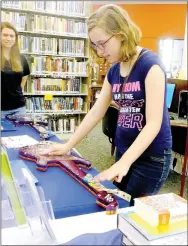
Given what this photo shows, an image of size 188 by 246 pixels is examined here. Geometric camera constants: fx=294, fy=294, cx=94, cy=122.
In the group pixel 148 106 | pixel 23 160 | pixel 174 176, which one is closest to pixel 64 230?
pixel 148 106

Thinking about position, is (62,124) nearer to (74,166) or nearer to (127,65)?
(74,166)

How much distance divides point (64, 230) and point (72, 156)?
2.09ft

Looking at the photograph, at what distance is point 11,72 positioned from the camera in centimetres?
294

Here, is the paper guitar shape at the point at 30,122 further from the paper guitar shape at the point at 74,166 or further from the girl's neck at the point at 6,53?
the girl's neck at the point at 6,53

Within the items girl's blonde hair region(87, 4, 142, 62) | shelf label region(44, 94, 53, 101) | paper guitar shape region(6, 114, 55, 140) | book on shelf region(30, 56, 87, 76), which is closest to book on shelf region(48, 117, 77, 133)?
shelf label region(44, 94, 53, 101)

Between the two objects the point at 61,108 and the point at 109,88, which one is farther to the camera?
the point at 61,108

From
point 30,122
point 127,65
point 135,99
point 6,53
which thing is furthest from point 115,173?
point 6,53

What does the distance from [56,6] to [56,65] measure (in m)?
0.93

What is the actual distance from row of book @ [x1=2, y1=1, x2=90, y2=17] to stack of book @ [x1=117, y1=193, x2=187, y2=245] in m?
4.32

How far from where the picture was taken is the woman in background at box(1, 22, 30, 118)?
2822mm

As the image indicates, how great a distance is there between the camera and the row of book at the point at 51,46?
4.56 m

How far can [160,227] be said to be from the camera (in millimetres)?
756

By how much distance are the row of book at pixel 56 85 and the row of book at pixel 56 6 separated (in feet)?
3.56

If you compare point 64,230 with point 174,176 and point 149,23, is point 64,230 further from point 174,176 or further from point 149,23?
point 149,23
